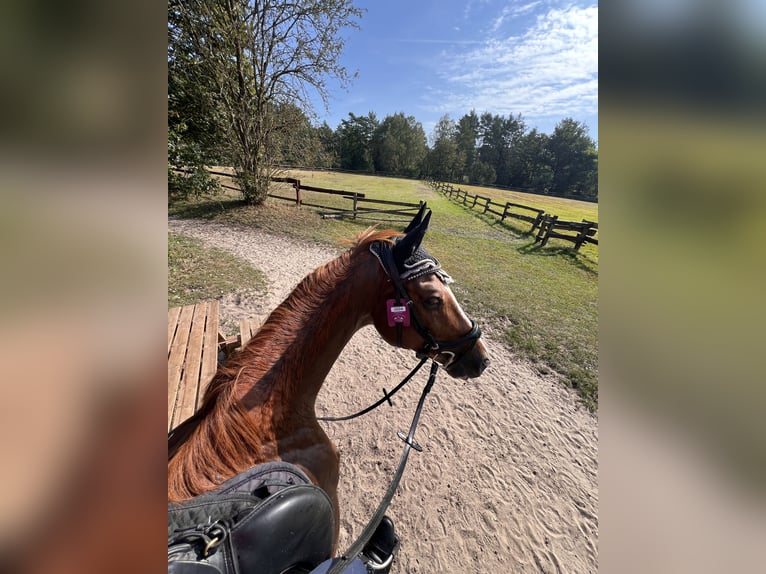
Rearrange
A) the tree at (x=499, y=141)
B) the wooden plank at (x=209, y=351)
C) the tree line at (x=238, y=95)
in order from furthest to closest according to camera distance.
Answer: the tree at (x=499, y=141), the tree line at (x=238, y=95), the wooden plank at (x=209, y=351)

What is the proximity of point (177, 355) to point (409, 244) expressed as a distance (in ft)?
8.75

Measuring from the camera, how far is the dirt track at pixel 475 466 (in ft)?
8.38

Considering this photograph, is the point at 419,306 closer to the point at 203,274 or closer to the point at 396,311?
the point at 396,311

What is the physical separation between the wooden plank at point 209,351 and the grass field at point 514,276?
1994 millimetres

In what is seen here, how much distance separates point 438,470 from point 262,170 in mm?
12841

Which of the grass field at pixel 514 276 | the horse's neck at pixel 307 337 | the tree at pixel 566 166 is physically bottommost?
the grass field at pixel 514 276

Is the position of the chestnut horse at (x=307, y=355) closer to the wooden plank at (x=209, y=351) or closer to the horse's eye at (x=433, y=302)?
the horse's eye at (x=433, y=302)

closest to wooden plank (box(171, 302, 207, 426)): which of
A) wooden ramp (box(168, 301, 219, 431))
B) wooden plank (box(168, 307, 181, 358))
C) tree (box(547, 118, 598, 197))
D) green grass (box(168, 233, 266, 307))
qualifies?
wooden ramp (box(168, 301, 219, 431))

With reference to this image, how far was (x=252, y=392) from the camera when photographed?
1.49 meters

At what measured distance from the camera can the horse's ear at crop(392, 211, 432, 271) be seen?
1.77 m
